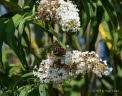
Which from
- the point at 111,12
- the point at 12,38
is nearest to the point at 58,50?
the point at 12,38

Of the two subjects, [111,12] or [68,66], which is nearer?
[68,66]

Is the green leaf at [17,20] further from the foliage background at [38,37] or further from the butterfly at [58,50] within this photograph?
the butterfly at [58,50]

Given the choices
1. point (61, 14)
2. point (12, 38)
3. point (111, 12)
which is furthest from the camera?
point (111, 12)

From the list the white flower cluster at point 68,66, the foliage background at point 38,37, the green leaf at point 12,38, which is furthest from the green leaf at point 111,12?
the green leaf at point 12,38

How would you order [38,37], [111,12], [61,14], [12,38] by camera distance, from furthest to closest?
[38,37]
[111,12]
[12,38]
[61,14]

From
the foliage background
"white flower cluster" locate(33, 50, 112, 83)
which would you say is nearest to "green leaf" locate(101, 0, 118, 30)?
the foliage background

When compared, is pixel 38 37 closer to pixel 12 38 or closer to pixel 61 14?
pixel 12 38

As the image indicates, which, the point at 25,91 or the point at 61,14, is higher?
the point at 61,14

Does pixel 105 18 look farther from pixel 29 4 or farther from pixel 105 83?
pixel 105 83
